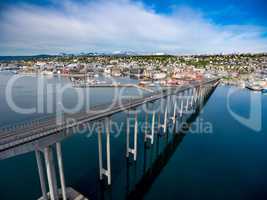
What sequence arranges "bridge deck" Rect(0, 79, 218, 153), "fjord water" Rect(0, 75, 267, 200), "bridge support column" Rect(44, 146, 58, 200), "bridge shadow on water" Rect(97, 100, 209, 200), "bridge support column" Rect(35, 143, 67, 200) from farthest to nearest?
"bridge shadow on water" Rect(97, 100, 209, 200)
"fjord water" Rect(0, 75, 267, 200)
"bridge support column" Rect(44, 146, 58, 200)
"bridge support column" Rect(35, 143, 67, 200)
"bridge deck" Rect(0, 79, 218, 153)

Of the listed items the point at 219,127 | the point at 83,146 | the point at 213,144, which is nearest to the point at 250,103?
the point at 219,127

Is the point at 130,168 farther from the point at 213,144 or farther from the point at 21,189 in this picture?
the point at 213,144

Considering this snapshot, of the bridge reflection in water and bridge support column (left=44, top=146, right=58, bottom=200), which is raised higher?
bridge support column (left=44, top=146, right=58, bottom=200)

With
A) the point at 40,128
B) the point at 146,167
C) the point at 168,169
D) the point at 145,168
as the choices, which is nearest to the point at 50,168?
the point at 40,128

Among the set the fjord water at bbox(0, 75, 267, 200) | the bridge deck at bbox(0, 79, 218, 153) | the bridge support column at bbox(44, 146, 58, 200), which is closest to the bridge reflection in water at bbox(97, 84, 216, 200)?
the fjord water at bbox(0, 75, 267, 200)


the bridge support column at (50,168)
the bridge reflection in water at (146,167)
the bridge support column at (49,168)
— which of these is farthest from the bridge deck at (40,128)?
the bridge reflection in water at (146,167)

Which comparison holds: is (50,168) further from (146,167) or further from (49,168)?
(146,167)

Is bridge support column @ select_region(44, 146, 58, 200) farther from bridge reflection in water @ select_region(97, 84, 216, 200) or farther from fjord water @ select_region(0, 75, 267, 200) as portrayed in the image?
bridge reflection in water @ select_region(97, 84, 216, 200)

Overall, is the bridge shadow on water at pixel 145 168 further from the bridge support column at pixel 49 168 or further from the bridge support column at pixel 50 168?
the bridge support column at pixel 49 168
